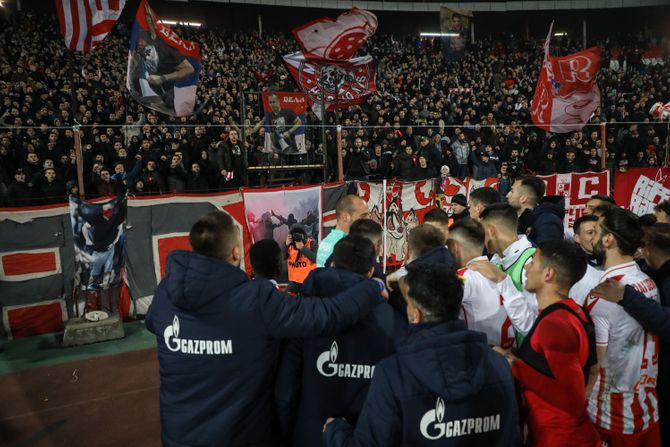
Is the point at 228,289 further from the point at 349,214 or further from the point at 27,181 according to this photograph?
the point at 27,181

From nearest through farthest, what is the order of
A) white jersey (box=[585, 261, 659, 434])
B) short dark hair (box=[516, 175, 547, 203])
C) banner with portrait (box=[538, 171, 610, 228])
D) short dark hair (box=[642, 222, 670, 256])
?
1. white jersey (box=[585, 261, 659, 434])
2. short dark hair (box=[642, 222, 670, 256])
3. short dark hair (box=[516, 175, 547, 203])
4. banner with portrait (box=[538, 171, 610, 228])

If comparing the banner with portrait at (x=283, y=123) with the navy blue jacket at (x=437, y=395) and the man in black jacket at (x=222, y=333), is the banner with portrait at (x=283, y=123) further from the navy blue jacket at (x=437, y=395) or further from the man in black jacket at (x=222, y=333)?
the navy blue jacket at (x=437, y=395)

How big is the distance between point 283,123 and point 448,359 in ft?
27.2

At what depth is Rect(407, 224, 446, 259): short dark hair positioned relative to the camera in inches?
125

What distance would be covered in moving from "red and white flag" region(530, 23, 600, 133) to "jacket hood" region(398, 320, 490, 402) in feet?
28.9

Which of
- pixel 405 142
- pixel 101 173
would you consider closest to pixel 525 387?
pixel 101 173

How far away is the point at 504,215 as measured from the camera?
13.3 feet

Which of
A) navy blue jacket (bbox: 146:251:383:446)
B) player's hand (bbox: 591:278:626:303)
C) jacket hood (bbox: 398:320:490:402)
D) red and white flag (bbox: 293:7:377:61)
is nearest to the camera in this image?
jacket hood (bbox: 398:320:490:402)

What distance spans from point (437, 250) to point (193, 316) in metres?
1.47

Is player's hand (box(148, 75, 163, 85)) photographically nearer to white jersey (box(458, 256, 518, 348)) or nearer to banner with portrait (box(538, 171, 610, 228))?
white jersey (box(458, 256, 518, 348))

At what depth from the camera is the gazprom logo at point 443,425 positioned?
1.89 meters

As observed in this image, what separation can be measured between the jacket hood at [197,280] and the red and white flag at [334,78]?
294 inches

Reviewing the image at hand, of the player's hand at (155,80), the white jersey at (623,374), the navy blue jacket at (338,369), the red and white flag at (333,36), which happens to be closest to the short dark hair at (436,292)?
the navy blue jacket at (338,369)

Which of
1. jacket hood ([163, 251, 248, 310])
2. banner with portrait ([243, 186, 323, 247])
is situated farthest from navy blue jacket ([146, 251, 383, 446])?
banner with portrait ([243, 186, 323, 247])
